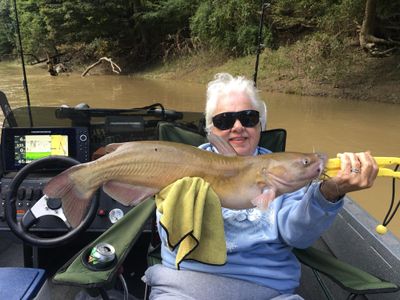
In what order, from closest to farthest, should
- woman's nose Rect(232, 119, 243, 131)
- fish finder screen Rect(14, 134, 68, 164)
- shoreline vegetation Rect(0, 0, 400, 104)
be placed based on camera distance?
woman's nose Rect(232, 119, 243, 131)
fish finder screen Rect(14, 134, 68, 164)
shoreline vegetation Rect(0, 0, 400, 104)

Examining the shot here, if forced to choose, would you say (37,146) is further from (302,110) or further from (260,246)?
(302,110)

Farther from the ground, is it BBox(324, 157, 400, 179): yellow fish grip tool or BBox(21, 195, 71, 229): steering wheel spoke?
BBox(324, 157, 400, 179): yellow fish grip tool

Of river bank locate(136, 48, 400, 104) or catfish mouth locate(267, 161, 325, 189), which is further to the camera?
river bank locate(136, 48, 400, 104)

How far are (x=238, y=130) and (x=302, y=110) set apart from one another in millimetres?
12110

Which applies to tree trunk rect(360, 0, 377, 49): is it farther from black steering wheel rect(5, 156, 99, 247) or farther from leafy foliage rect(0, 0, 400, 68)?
black steering wheel rect(5, 156, 99, 247)

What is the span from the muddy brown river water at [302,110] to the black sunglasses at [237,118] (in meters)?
2.83

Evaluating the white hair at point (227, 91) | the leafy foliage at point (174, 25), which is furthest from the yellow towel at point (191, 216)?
the leafy foliage at point (174, 25)

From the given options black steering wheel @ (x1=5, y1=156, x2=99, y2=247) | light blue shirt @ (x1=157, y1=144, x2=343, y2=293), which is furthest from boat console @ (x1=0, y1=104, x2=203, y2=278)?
light blue shirt @ (x1=157, y1=144, x2=343, y2=293)

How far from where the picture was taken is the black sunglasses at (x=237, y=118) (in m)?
2.47

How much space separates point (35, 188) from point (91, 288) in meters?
1.06

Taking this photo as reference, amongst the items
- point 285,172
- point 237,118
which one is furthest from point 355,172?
point 237,118

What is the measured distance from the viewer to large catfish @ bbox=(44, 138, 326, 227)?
6.13 feet

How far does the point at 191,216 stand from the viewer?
1.82 m

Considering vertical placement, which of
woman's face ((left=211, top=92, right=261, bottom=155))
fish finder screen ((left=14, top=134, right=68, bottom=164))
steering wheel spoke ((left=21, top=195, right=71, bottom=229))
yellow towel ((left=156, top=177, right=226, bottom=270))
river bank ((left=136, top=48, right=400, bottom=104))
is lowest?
river bank ((left=136, top=48, right=400, bottom=104))
